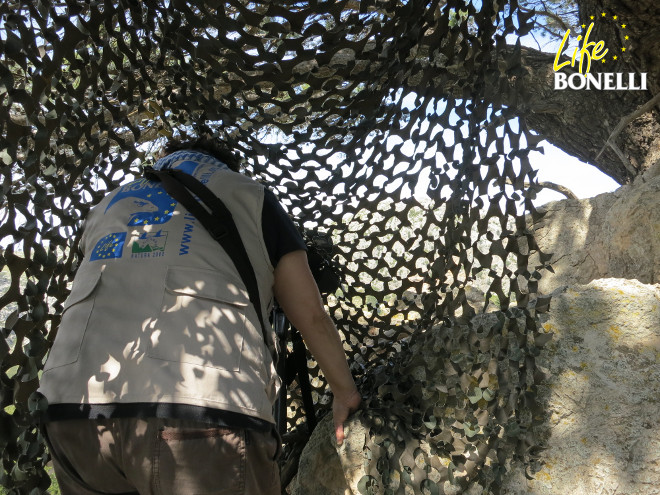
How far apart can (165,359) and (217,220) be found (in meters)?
0.39

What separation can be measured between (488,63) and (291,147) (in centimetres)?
80

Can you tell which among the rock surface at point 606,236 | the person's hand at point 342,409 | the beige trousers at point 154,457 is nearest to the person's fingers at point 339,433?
the person's hand at point 342,409

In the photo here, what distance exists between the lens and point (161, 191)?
1663mm

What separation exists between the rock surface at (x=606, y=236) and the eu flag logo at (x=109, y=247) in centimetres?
125

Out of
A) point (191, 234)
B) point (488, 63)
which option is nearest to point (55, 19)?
point (191, 234)

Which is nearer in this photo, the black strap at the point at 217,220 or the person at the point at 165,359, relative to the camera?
the person at the point at 165,359

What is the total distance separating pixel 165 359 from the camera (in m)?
1.39

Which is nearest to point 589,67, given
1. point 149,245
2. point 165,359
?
point 149,245

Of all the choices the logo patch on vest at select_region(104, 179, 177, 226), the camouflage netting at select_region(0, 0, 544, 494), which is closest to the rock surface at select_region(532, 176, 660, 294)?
the camouflage netting at select_region(0, 0, 544, 494)

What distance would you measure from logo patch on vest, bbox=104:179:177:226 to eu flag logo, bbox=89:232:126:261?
5 cm

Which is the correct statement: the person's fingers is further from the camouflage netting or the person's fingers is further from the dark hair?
the dark hair

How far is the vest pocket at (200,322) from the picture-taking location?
141 centimetres

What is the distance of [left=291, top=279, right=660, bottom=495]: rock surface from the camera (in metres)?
1.78

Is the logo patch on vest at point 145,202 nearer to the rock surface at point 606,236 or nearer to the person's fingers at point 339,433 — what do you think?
the person's fingers at point 339,433
